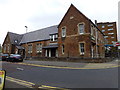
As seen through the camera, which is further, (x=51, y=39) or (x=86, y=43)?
(x=51, y=39)

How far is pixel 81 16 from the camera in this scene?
22.9 meters

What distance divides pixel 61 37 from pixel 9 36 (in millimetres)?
26194

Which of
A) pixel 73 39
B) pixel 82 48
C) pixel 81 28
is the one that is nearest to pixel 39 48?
pixel 73 39

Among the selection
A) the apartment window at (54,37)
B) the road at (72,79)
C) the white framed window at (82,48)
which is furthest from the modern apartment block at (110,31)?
the road at (72,79)

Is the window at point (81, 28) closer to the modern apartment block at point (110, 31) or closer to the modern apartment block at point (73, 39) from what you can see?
the modern apartment block at point (73, 39)

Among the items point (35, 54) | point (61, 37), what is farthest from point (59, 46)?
point (35, 54)

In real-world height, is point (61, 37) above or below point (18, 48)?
above

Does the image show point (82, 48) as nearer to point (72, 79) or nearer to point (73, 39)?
point (73, 39)

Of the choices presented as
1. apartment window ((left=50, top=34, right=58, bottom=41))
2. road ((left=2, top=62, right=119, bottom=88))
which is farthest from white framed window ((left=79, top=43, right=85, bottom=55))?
road ((left=2, top=62, right=119, bottom=88))

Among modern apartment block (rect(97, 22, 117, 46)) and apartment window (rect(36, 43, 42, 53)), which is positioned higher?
modern apartment block (rect(97, 22, 117, 46))

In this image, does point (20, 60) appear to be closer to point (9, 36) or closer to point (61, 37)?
point (61, 37)

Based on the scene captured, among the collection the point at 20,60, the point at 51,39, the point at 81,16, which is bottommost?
the point at 20,60

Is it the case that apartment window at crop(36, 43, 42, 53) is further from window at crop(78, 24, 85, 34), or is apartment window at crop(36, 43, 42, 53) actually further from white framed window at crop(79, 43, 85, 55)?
window at crop(78, 24, 85, 34)

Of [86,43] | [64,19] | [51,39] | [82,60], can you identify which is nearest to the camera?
[82,60]
